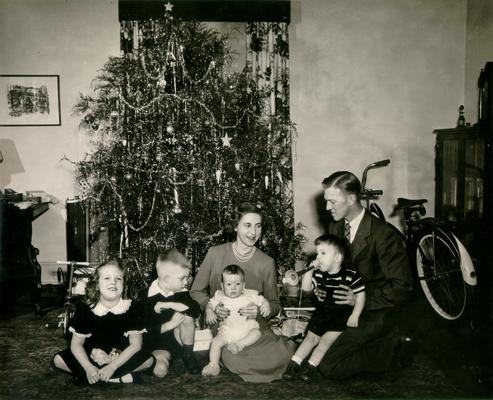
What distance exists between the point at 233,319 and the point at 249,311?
135 millimetres

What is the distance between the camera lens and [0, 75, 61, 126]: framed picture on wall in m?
5.95

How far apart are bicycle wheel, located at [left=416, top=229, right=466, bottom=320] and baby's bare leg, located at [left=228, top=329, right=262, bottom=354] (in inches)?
80.4

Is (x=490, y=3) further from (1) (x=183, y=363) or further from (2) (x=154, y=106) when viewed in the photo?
(1) (x=183, y=363)

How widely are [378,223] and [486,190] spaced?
1.67 m

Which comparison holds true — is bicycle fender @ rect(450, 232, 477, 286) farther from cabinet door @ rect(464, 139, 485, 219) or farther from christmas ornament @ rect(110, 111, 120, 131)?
christmas ornament @ rect(110, 111, 120, 131)

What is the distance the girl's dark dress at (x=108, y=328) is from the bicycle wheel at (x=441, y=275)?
Result: 2.81m


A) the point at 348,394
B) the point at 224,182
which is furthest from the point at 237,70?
the point at 348,394

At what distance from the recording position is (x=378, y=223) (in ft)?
11.9

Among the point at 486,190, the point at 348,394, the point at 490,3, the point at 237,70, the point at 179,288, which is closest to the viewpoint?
the point at 348,394

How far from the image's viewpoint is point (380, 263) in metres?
3.55

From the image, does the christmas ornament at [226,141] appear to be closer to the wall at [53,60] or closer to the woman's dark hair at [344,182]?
the woman's dark hair at [344,182]

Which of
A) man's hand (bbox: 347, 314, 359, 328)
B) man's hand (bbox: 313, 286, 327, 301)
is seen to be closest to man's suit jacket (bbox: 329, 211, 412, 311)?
man's hand (bbox: 347, 314, 359, 328)

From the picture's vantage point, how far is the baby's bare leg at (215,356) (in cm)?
339

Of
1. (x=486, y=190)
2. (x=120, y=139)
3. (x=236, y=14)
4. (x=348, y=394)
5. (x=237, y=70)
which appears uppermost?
(x=236, y=14)
